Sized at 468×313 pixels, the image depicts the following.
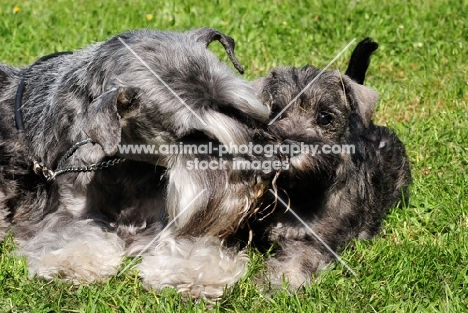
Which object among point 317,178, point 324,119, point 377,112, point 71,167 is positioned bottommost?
point 377,112

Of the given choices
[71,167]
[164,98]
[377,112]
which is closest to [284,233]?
[164,98]

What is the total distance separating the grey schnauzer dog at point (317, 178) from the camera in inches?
186

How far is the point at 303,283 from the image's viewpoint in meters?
4.54

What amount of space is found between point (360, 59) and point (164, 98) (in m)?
2.19

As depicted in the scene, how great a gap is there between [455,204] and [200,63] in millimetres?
2192

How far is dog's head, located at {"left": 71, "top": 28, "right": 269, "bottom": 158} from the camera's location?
13.9 feet

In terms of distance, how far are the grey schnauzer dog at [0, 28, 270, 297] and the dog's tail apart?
1069 mm

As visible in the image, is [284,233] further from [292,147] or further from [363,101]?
[363,101]

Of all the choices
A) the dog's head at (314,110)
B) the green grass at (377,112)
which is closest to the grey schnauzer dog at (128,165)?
the green grass at (377,112)

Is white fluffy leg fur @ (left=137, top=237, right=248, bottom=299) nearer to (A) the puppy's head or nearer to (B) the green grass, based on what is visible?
(B) the green grass

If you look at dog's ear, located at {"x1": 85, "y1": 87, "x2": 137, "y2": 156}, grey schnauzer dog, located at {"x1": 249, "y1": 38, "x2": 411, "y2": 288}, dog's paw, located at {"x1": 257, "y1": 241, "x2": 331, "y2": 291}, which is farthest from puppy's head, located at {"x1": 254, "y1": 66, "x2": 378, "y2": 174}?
dog's ear, located at {"x1": 85, "y1": 87, "x2": 137, "y2": 156}

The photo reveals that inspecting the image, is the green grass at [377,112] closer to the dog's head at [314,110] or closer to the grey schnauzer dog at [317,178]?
the grey schnauzer dog at [317,178]

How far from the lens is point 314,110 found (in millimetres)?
5062

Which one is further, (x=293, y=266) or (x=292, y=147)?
(x=293, y=266)
